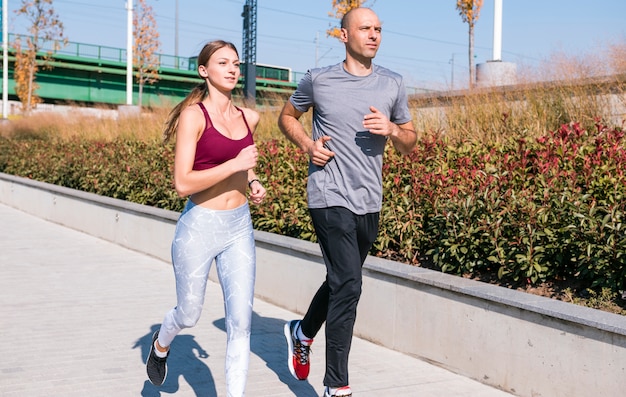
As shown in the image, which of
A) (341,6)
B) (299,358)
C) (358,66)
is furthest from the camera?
(341,6)

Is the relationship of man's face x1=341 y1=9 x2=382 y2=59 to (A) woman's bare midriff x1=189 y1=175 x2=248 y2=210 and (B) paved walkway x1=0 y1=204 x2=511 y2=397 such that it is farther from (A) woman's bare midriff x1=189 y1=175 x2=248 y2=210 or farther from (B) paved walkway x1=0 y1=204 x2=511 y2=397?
(B) paved walkway x1=0 y1=204 x2=511 y2=397

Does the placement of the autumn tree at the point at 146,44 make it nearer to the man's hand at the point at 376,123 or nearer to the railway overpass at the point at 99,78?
the railway overpass at the point at 99,78

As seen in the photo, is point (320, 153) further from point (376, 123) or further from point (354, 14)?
point (354, 14)

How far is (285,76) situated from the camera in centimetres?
6116

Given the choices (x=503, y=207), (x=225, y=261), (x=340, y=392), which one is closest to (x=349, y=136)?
(x=225, y=261)

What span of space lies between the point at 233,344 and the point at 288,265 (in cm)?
329

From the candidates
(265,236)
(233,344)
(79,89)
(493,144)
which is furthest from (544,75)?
(79,89)

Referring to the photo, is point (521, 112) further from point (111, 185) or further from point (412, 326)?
point (111, 185)

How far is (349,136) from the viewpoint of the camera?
458cm

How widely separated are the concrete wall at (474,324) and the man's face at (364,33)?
1.72 metres

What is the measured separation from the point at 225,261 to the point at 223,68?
1.02 m

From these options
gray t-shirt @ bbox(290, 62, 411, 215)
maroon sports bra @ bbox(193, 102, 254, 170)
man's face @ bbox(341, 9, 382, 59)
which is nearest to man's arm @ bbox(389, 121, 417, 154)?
gray t-shirt @ bbox(290, 62, 411, 215)

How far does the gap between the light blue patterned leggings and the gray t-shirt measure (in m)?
0.55

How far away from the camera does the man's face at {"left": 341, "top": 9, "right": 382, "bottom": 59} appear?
15.1ft
